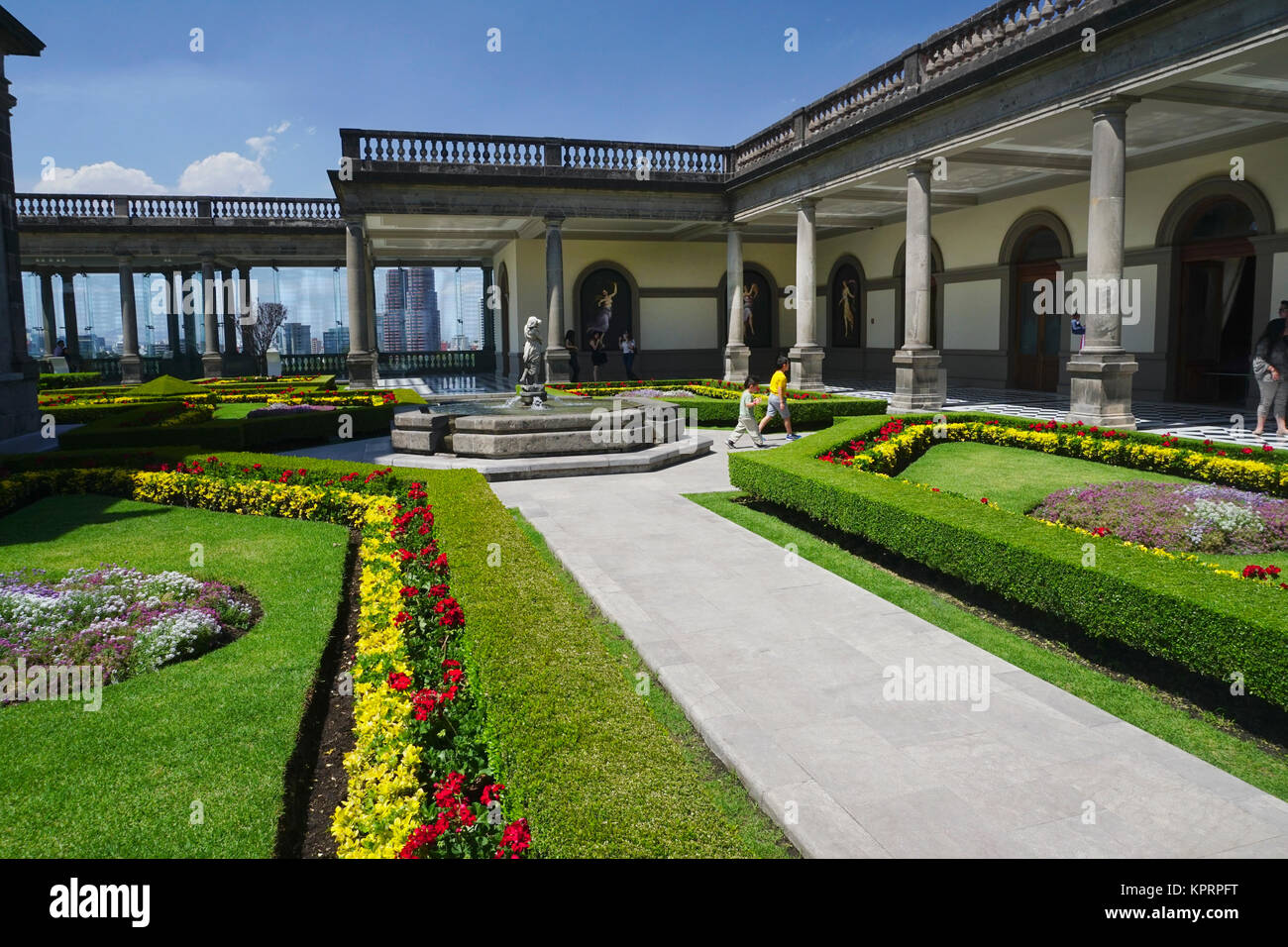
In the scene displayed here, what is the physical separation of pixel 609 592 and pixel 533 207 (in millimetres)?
21377

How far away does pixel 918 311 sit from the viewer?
61.7 ft

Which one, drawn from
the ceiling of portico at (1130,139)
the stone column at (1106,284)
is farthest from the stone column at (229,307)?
the stone column at (1106,284)

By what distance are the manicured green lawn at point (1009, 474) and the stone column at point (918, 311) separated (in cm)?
514

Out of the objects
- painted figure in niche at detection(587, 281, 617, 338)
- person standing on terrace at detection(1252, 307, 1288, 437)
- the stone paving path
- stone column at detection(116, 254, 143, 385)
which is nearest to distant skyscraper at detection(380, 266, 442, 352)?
stone column at detection(116, 254, 143, 385)

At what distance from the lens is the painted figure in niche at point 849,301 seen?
32.6m

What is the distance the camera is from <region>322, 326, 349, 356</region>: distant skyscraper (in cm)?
4167

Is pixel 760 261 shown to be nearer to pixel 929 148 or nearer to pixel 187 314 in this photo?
pixel 929 148

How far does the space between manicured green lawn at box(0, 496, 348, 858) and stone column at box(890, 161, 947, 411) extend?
14.5 metres

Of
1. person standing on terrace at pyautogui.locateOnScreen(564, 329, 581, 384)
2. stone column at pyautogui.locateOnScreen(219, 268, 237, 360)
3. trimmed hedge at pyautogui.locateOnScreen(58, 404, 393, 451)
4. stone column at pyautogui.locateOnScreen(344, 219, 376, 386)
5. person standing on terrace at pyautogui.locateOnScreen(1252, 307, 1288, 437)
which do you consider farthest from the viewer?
stone column at pyautogui.locateOnScreen(219, 268, 237, 360)

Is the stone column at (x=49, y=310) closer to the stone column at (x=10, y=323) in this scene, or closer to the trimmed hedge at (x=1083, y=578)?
the stone column at (x=10, y=323)

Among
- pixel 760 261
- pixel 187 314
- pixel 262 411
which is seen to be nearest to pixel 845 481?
pixel 262 411

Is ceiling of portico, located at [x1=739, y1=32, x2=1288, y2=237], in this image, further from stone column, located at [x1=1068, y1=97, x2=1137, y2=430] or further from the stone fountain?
the stone fountain

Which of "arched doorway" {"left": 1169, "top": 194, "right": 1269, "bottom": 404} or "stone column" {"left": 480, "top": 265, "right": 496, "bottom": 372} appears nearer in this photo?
"arched doorway" {"left": 1169, "top": 194, "right": 1269, "bottom": 404}
